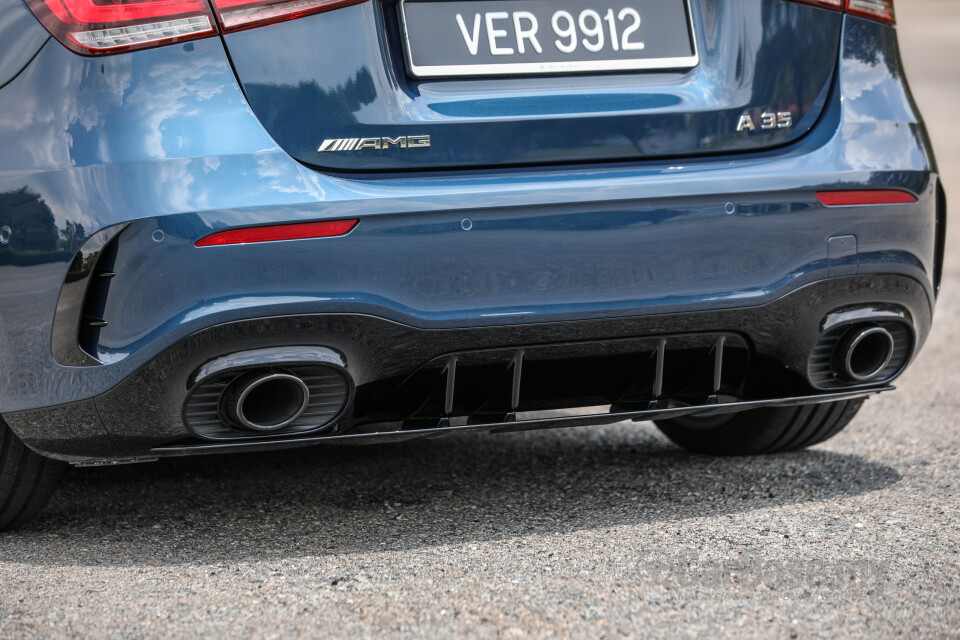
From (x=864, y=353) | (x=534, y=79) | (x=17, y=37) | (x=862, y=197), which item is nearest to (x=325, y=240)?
(x=534, y=79)

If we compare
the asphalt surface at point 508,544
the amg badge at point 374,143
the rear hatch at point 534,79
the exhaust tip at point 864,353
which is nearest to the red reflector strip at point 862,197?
the rear hatch at point 534,79

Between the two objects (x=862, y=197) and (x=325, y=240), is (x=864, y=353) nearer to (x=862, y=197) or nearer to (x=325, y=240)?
(x=862, y=197)

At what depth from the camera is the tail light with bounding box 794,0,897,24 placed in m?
2.91

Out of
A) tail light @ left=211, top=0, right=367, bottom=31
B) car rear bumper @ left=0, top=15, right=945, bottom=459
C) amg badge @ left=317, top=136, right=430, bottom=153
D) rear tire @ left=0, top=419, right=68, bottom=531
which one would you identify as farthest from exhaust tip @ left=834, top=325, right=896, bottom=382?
rear tire @ left=0, top=419, right=68, bottom=531

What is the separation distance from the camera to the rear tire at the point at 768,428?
3.56 metres

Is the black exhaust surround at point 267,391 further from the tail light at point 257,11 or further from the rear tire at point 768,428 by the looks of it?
the rear tire at point 768,428

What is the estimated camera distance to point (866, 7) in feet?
9.77

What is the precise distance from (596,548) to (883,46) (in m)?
1.44

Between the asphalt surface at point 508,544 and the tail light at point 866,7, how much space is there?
4.05 ft

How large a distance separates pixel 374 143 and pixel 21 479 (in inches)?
47.5

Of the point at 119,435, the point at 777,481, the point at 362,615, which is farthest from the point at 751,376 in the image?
the point at 119,435

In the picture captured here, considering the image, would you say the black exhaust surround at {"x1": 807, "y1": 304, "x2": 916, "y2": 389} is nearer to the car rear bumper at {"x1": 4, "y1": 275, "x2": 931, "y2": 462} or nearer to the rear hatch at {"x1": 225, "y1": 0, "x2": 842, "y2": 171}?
the car rear bumper at {"x1": 4, "y1": 275, "x2": 931, "y2": 462}

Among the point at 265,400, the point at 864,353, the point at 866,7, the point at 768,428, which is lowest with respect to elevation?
the point at 768,428

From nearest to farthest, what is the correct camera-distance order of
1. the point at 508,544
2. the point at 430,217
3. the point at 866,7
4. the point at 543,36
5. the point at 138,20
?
the point at 138,20, the point at 430,217, the point at 543,36, the point at 508,544, the point at 866,7
